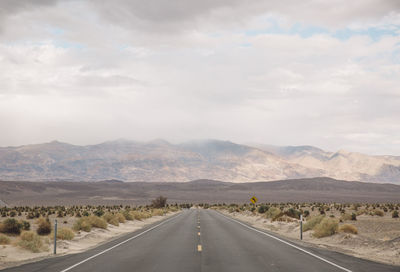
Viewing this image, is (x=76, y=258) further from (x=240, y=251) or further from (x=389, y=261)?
(x=389, y=261)

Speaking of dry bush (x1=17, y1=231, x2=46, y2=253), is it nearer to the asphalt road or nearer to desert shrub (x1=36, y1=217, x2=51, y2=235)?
the asphalt road

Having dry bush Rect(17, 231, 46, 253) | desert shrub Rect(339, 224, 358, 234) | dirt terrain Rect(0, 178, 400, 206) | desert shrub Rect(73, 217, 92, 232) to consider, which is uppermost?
desert shrub Rect(339, 224, 358, 234)

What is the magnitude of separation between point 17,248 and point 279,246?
1132cm

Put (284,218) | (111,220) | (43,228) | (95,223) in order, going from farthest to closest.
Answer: (284,218) → (111,220) → (95,223) → (43,228)

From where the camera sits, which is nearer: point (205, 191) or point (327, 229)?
point (327, 229)

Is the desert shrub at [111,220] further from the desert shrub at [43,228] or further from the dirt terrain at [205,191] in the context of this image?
the dirt terrain at [205,191]

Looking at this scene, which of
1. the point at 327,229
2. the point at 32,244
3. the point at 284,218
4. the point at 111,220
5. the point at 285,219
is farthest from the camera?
the point at 284,218

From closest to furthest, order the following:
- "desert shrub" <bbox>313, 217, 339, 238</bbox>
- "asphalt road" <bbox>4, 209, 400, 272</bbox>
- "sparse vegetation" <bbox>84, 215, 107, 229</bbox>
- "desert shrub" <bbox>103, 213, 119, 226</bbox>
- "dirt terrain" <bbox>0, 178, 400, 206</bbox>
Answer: "asphalt road" <bbox>4, 209, 400, 272</bbox> → "desert shrub" <bbox>313, 217, 339, 238</bbox> → "sparse vegetation" <bbox>84, 215, 107, 229</bbox> → "desert shrub" <bbox>103, 213, 119, 226</bbox> → "dirt terrain" <bbox>0, 178, 400, 206</bbox>

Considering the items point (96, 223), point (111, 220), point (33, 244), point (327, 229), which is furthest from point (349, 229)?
point (111, 220)

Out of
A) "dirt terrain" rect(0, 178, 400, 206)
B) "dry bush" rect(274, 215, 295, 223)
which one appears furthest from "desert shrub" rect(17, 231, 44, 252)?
"dirt terrain" rect(0, 178, 400, 206)

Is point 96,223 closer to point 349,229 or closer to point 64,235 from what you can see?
point 64,235

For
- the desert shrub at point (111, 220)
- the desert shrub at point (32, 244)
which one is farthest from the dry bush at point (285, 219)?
the desert shrub at point (32, 244)

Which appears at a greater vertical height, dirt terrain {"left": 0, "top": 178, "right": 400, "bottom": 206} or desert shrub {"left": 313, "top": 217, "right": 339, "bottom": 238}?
desert shrub {"left": 313, "top": 217, "right": 339, "bottom": 238}

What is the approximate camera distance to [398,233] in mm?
24234
